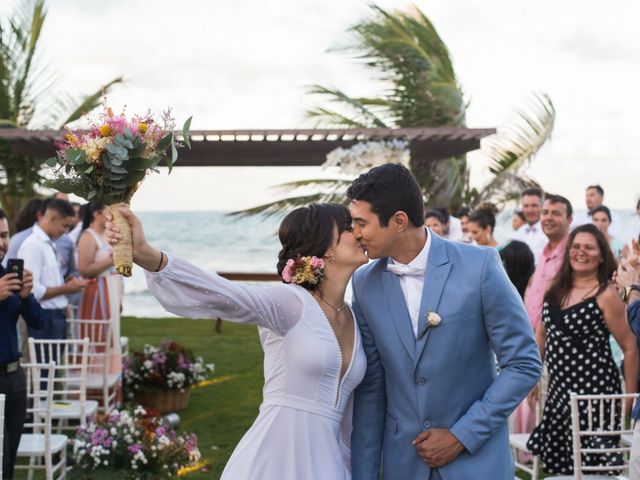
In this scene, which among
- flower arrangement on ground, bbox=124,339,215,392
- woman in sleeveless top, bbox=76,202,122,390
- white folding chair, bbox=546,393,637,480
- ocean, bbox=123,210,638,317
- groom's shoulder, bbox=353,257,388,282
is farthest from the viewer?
ocean, bbox=123,210,638,317

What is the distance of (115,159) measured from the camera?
8.50 ft

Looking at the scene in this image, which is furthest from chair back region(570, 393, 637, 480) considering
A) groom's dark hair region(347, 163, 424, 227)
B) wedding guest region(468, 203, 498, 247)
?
wedding guest region(468, 203, 498, 247)

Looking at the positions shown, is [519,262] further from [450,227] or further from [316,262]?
[316,262]

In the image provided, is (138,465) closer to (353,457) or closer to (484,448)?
(353,457)

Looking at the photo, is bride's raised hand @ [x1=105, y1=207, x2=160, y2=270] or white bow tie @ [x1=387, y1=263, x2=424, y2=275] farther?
white bow tie @ [x1=387, y1=263, x2=424, y2=275]

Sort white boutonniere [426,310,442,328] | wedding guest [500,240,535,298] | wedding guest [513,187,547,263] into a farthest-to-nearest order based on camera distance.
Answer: wedding guest [513,187,547,263]
wedding guest [500,240,535,298]
white boutonniere [426,310,442,328]

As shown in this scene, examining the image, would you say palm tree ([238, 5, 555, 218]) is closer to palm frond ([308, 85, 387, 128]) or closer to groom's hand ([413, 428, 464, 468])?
palm frond ([308, 85, 387, 128])

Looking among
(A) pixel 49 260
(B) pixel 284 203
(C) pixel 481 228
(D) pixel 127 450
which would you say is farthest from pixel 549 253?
(B) pixel 284 203

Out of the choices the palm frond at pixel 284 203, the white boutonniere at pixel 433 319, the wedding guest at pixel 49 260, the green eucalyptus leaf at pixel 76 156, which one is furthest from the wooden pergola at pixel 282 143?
the green eucalyptus leaf at pixel 76 156

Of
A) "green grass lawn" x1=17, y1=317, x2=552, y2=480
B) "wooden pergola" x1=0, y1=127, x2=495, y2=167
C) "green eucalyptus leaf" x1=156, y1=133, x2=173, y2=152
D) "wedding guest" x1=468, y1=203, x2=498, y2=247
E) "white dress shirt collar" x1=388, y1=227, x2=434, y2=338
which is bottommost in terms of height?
"green grass lawn" x1=17, y1=317, x2=552, y2=480

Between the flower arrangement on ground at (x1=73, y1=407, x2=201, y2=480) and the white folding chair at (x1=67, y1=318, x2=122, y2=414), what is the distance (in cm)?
134

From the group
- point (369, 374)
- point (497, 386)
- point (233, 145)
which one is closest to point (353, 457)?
point (369, 374)

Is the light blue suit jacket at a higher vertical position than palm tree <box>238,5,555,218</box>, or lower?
lower

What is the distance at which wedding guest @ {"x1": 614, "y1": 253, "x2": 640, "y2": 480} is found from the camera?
398cm
